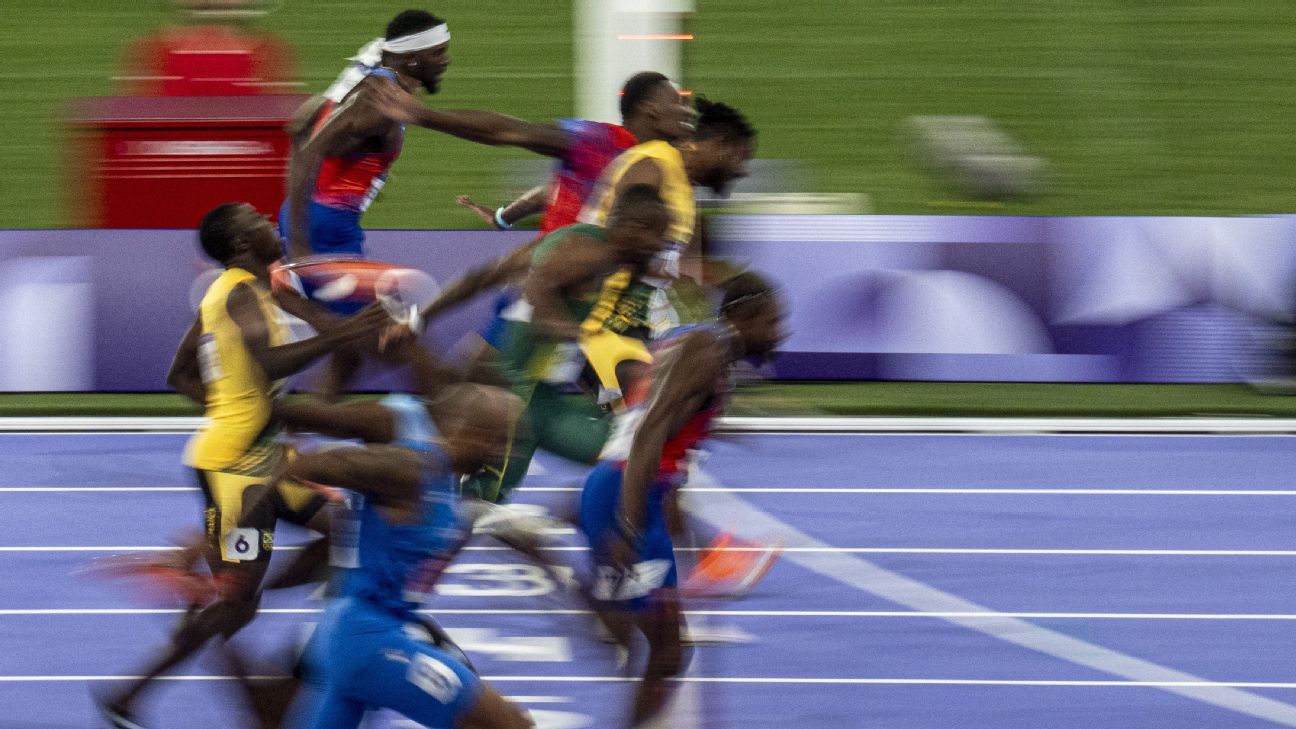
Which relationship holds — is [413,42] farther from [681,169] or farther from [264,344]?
[264,344]

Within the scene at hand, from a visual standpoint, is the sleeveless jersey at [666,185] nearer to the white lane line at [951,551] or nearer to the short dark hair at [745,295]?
the short dark hair at [745,295]

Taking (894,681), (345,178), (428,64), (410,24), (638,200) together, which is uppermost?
(410,24)

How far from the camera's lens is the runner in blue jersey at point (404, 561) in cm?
500

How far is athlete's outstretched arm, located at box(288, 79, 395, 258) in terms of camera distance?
8.14 metres

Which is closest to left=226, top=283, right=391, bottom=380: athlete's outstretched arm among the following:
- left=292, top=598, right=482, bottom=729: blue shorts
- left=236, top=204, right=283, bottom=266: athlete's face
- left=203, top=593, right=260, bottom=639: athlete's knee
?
left=236, top=204, right=283, bottom=266: athlete's face

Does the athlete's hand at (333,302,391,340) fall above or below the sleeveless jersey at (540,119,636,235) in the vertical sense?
below

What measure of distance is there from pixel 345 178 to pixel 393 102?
17.6 inches

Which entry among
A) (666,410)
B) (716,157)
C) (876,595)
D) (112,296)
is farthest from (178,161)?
(666,410)

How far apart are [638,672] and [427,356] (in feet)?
4.67

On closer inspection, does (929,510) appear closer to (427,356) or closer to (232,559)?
(427,356)

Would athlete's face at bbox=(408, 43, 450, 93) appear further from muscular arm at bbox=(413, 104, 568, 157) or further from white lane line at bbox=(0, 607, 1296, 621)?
white lane line at bbox=(0, 607, 1296, 621)

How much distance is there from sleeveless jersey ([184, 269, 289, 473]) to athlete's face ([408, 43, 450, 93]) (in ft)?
6.29

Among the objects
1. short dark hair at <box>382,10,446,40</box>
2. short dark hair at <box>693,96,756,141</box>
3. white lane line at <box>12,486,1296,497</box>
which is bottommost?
white lane line at <box>12,486,1296,497</box>

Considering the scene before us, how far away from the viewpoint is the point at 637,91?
8.20 meters
